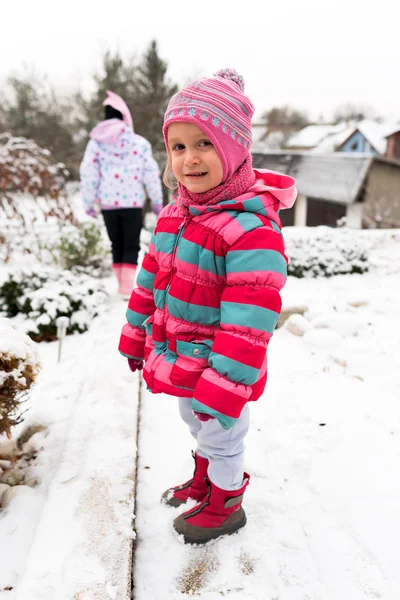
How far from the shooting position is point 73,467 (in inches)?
71.0

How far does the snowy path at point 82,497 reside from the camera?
1.29 metres

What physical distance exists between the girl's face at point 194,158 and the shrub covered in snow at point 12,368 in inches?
38.4

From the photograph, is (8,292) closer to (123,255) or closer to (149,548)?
(123,255)

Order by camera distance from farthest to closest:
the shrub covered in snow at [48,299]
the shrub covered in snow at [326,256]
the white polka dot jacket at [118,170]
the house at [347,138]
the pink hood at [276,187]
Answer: the house at [347,138], the shrub covered in snow at [326,256], the white polka dot jacket at [118,170], the shrub covered in snow at [48,299], the pink hood at [276,187]

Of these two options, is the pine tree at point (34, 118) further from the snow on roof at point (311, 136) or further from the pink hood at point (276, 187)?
the snow on roof at point (311, 136)

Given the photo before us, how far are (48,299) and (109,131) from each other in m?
1.62

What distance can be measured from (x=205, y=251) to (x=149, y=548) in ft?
3.81

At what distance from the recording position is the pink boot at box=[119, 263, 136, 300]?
4.16m

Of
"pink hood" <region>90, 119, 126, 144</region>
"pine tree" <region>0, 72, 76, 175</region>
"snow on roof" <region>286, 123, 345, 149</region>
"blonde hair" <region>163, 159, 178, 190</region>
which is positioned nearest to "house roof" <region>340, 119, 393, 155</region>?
"snow on roof" <region>286, 123, 345, 149</region>

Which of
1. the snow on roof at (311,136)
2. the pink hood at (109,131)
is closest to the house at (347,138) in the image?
the snow on roof at (311,136)

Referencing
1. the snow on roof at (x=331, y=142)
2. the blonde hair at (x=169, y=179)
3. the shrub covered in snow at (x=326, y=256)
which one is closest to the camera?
the blonde hair at (x=169, y=179)

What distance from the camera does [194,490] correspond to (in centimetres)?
176

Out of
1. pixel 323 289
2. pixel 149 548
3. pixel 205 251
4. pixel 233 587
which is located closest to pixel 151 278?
pixel 205 251

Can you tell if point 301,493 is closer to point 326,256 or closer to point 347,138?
point 326,256
